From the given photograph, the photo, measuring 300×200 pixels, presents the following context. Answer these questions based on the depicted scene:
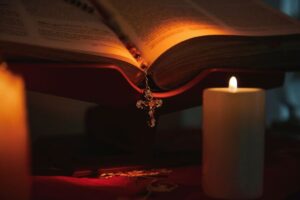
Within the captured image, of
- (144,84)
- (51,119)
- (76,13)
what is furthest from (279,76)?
(51,119)

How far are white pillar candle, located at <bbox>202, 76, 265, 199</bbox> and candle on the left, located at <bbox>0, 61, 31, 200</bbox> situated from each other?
0.18 meters

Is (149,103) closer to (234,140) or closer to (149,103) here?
(149,103)

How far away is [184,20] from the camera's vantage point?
630 millimetres

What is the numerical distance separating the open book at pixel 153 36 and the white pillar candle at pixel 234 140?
0.12 m

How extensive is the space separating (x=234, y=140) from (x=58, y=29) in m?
0.26

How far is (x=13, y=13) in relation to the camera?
55 cm

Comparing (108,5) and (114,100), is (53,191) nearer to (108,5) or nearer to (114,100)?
(114,100)

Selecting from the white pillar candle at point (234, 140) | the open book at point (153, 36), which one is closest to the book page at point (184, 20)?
the open book at point (153, 36)

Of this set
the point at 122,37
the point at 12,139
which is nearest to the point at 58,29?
the point at 122,37

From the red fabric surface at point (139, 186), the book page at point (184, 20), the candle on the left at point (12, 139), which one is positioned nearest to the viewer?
the candle on the left at point (12, 139)

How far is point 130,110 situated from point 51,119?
14.4 inches

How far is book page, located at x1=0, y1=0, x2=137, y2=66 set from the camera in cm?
49

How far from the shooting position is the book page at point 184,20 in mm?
584

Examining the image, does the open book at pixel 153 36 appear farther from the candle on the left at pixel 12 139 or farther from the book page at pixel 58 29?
the candle on the left at pixel 12 139
